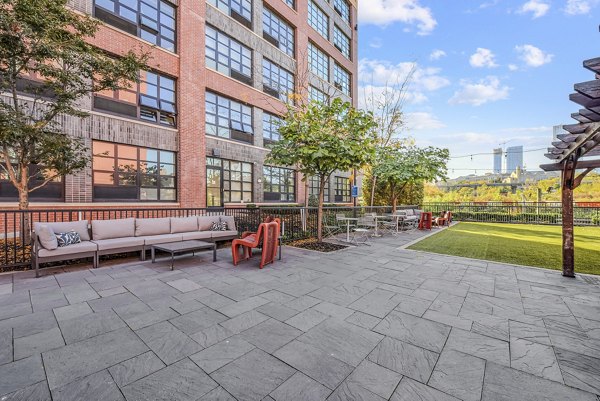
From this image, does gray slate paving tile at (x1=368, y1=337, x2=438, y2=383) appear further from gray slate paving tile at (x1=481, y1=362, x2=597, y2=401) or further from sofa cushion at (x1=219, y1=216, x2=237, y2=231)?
sofa cushion at (x1=219, y1=216, x2=237, y2=231)

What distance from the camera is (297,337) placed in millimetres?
2594

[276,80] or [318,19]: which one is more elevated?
[318,19]

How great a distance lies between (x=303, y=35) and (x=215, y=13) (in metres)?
7.16

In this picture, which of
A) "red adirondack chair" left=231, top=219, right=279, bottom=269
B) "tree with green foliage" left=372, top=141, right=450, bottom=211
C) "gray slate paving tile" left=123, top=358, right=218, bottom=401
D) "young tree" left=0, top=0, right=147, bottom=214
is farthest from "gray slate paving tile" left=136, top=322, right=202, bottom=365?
"tree with green foliage" left=372, top=141, right=450, bottom=211

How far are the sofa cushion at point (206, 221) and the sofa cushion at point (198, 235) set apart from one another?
42 cm

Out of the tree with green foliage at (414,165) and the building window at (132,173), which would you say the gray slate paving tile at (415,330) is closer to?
the tree with green foliage at (414,165)

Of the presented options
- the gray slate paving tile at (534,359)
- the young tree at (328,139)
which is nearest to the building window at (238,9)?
the young tree at (328,139)

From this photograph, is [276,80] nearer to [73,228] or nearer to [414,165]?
[414,165]

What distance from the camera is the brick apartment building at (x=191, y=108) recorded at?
9.59 meters

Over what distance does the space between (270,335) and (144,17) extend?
44.0ft

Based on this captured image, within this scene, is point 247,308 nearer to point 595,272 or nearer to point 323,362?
point 323,362

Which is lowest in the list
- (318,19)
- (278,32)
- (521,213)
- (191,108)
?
(521,213)

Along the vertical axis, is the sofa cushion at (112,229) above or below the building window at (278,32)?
below

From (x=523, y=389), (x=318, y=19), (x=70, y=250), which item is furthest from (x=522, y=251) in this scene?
(x=318, y=19)
